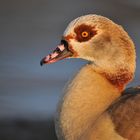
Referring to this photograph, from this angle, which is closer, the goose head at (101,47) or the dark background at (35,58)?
the goose head at (101,47)

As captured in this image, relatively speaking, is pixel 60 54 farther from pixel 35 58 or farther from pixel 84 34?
pixel 35 58

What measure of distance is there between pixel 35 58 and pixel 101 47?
4691 millimetres

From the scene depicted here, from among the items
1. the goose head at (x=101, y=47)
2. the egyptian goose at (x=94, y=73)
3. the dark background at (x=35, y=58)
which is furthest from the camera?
the dark background at (x=35, y=58)

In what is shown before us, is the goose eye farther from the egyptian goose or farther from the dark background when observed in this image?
the dark background

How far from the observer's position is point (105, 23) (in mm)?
6328

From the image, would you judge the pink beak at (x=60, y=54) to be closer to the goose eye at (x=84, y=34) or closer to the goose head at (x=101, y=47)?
the goose head at (x=101, y=47)

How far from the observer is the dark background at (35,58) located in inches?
371

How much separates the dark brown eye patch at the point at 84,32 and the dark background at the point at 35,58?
287 centimetres

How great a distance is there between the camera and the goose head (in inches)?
248

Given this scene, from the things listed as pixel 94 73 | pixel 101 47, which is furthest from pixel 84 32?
pixel 94 73

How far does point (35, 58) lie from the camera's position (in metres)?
11.0

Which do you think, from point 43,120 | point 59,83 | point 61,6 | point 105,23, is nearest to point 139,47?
point 59,83

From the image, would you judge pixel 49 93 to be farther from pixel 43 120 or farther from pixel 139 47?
pixel 139 47

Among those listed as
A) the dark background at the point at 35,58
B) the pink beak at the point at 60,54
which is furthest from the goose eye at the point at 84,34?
the dark background at the point at 35,58
